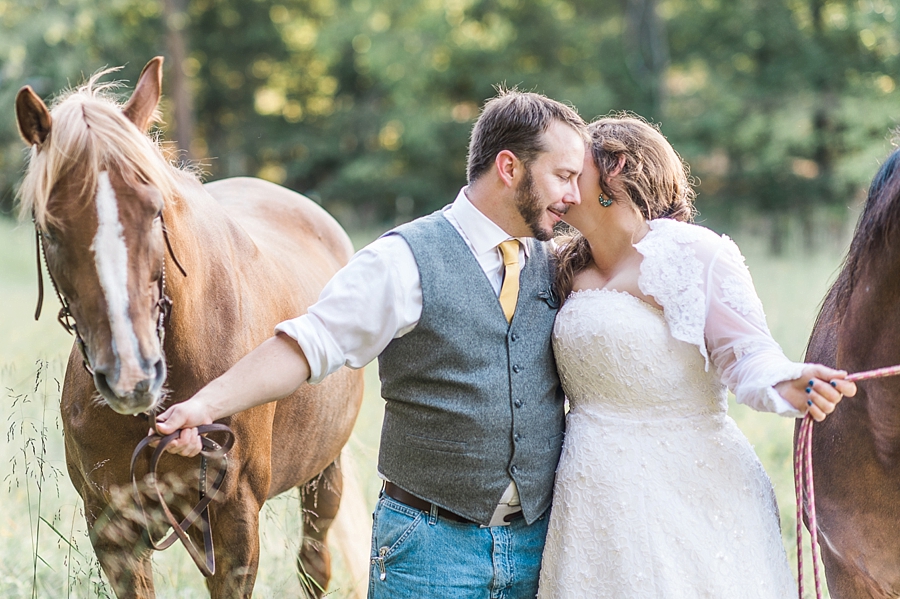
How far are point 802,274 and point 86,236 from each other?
11.2 metres

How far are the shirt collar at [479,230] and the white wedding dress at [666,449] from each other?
290mm

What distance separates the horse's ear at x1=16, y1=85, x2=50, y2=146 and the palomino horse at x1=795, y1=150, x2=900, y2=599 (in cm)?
193

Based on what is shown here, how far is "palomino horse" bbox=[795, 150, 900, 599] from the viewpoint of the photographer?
2039 millimetres

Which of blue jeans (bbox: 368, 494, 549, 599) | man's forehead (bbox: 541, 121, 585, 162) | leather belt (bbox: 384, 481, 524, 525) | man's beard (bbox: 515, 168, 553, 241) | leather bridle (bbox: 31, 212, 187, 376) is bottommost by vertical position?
blue jeans (bbox: 368, 494, 549, 599)

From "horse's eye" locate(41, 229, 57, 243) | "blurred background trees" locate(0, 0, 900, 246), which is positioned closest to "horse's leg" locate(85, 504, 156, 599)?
"horse's eye" locate(41, 229, 57, 243)

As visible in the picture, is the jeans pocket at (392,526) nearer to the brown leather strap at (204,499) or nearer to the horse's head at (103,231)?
the brown leather strap at (204,499)

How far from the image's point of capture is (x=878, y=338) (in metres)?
2.06

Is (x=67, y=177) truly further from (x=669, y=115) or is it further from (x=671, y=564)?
(x=669, y=115)

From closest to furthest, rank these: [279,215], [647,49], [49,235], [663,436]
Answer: [49,235] → [663,436] → [279,215] → [647,49]

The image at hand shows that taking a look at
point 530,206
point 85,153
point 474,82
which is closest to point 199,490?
point 85,153

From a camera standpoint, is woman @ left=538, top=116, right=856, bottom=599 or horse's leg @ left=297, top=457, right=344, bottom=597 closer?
woman @ left=538, top=116, right=856, bottom=599

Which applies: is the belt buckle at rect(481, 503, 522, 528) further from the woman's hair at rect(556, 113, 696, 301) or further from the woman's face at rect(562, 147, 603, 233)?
the woman's face at rect(562, 147, 603, 233)

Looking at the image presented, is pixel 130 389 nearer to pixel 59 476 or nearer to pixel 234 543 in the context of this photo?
pixel 234 543

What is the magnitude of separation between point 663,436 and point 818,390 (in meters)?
0.46
